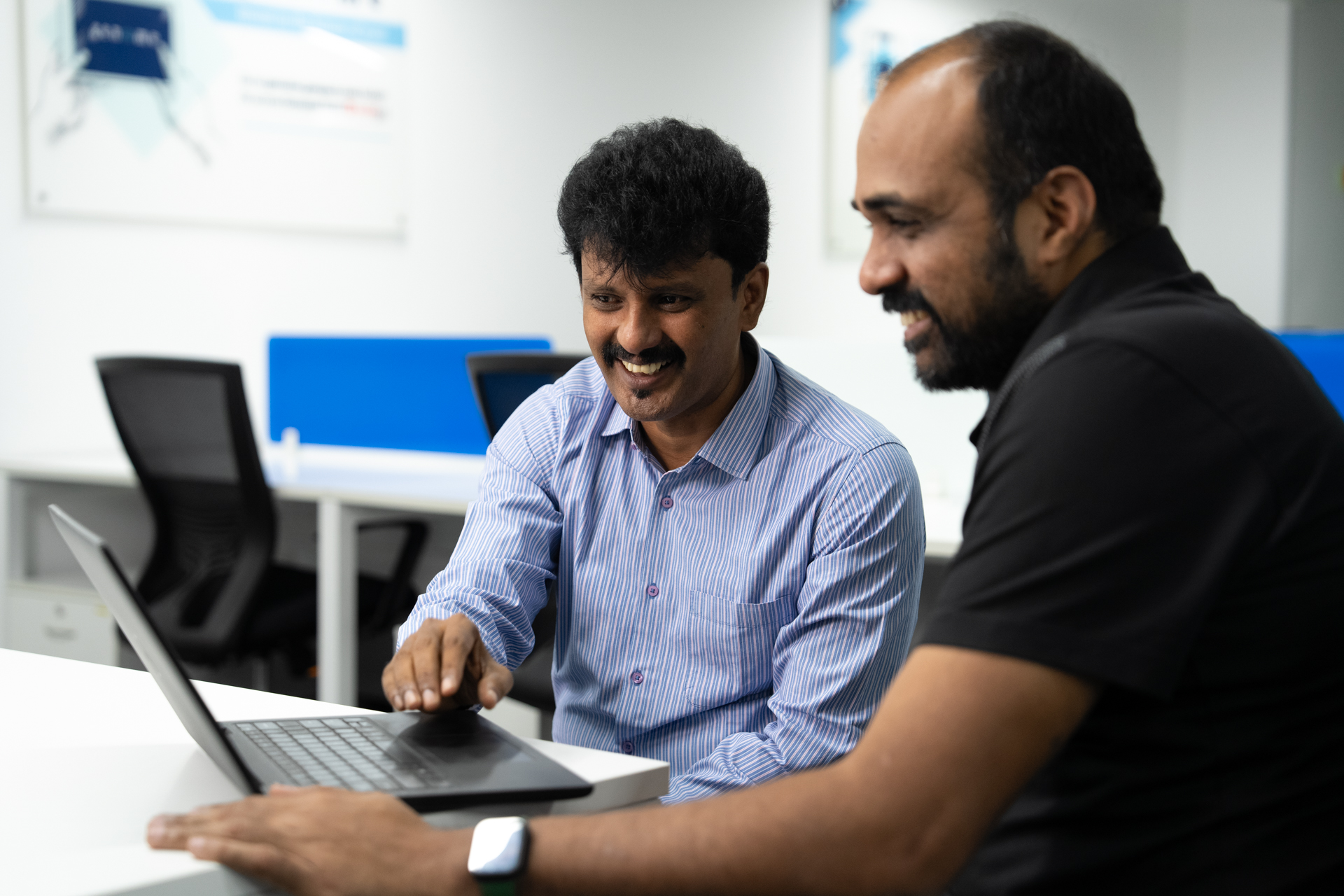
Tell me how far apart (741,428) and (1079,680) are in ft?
2.22

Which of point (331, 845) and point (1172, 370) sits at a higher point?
point (1172, 370)

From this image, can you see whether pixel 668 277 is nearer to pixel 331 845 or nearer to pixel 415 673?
pixel 415 673

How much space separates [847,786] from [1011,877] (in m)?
0.16

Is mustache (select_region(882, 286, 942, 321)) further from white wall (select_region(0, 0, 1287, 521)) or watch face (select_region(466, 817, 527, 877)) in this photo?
white wall (select_region(0, 0, 1287, 521))

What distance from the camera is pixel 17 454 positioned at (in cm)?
330

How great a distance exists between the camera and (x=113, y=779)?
2.93 ft

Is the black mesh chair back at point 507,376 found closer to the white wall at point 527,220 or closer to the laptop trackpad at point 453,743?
the white wall at point 527,220

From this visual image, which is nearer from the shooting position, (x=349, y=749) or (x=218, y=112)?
(x=349, y=749)

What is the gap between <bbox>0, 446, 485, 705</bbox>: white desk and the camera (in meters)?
2.75

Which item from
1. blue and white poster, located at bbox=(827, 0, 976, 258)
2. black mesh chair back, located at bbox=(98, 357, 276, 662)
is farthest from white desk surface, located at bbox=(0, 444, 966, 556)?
blue and white poster, located at bbox=(827, 0, 976, 258)

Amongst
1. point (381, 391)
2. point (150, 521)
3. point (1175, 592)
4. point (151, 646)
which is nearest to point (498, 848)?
point (151, 646)

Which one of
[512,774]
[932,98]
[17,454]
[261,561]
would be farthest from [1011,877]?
[17,454]

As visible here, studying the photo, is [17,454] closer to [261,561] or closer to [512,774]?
[261,561]

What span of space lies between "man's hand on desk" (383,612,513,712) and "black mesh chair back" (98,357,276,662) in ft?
5.60
